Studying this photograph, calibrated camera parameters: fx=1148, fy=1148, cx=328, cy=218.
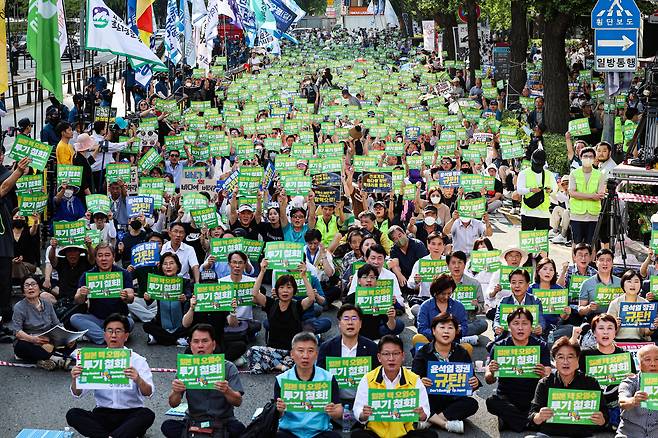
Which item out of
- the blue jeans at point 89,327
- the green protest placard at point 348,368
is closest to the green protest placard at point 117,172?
the blue jeans at point 89,327

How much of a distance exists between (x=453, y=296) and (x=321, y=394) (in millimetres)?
3843

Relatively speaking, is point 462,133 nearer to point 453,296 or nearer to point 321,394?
point 453,296

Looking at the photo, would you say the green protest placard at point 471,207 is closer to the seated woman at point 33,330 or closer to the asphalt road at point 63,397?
the asphalt road at point 63,397

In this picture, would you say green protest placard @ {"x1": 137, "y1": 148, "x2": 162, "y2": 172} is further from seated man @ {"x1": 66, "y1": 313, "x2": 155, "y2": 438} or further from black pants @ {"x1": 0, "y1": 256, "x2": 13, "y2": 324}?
seated man @ {"x1": 66, "y1": 313, "x2": 155, "y2": 438}

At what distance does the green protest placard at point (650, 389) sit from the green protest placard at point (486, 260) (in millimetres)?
4755

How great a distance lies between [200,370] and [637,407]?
3491 mm

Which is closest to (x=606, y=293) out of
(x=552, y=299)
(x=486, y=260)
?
(x=552, y=299)

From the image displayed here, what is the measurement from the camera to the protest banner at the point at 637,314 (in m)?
11.2

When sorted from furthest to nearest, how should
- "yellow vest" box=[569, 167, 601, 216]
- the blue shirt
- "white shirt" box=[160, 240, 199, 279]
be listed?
1. "yellow vest" box=[569, 167, 601, 216]
2. "white shirt" box=[160, 240, 199, 279]
3. the blue shirt

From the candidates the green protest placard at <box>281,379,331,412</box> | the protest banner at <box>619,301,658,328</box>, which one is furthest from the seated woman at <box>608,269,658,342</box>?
the green protest placard at <box>281,379,331,412</box>

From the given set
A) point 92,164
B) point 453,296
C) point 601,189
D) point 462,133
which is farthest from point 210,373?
point 462,133

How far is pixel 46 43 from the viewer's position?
1625 cm

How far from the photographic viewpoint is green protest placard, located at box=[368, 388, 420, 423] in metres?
8.77

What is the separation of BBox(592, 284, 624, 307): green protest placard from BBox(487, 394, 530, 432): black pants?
2.36 m
